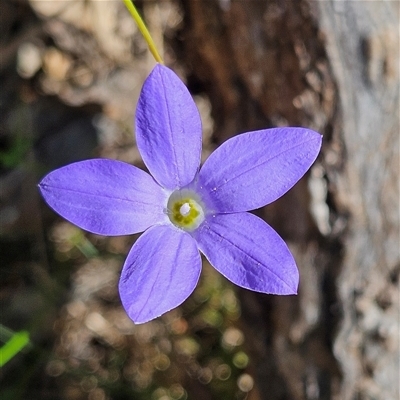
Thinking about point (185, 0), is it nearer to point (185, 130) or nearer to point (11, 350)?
point (185, 130)

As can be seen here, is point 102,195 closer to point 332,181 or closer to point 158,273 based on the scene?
point 158,273

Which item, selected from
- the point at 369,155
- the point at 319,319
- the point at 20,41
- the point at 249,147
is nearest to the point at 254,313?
the point at 319,319

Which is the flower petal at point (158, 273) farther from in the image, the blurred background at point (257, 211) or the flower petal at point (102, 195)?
the blurred background at point (257, 211)

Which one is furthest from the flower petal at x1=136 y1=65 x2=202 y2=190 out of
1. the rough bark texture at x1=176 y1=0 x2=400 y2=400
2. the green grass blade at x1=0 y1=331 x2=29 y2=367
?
the green grass blade at x1=0 y1=331 x2=29 y2=367

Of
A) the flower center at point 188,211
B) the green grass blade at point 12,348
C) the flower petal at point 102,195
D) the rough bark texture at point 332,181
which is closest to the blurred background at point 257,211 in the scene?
the rough bark texture at point 332,181

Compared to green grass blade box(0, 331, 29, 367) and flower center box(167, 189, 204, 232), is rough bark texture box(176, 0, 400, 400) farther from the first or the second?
green grass blade box(0, 331, 29, 367)

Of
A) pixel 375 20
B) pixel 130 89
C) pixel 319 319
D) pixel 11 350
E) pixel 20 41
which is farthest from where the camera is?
pixel 130 89
